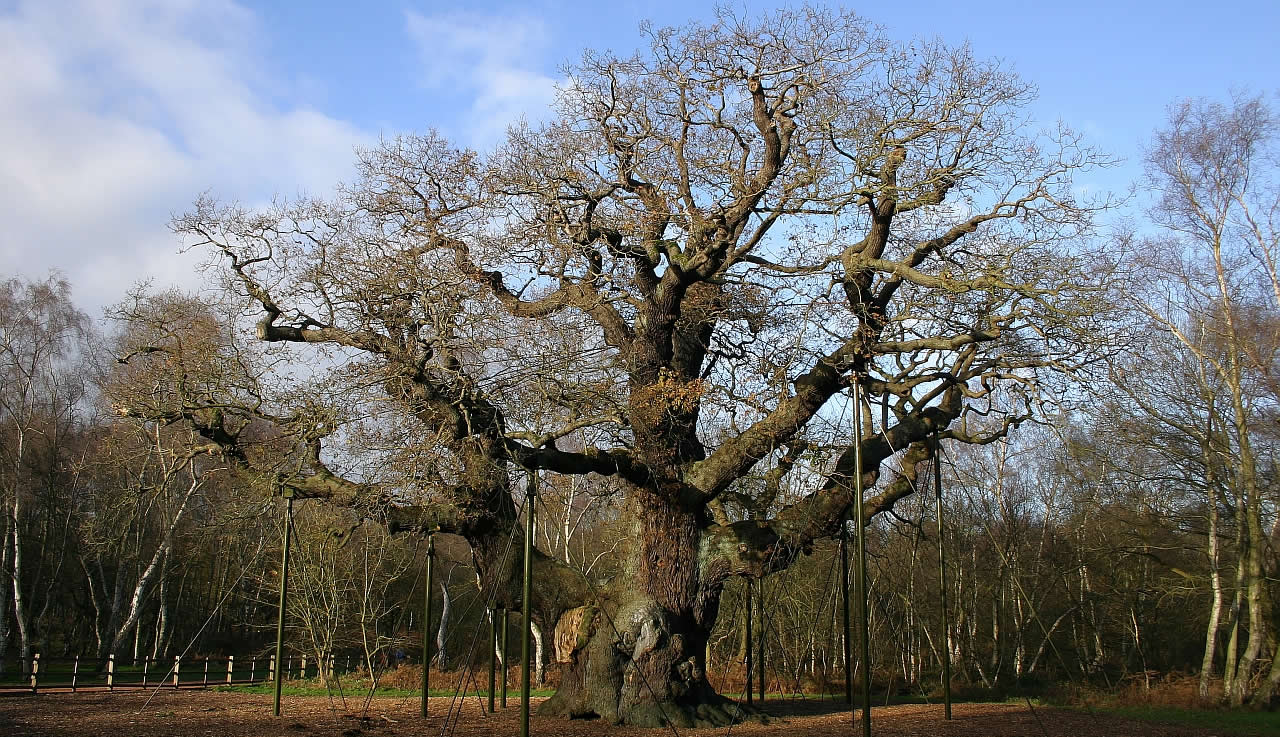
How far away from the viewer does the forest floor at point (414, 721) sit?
10.3m

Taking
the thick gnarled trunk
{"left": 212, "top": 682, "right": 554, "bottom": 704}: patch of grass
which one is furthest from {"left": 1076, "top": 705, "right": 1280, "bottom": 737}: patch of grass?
{"left": 212, "top": 682, "right": 554, "bottom": 704}: patch of grass

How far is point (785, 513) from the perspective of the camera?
40.0 ft

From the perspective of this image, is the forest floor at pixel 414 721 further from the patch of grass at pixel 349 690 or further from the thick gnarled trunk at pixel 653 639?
the patch of grass at pixel 349 690

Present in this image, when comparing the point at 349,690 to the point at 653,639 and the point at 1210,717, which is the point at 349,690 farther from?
the point at 1210,717

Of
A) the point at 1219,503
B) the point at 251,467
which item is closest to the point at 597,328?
the point at 251,467

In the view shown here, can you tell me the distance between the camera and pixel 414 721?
11.8 meters

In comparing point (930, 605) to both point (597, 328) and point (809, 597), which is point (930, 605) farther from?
point (597, 328)

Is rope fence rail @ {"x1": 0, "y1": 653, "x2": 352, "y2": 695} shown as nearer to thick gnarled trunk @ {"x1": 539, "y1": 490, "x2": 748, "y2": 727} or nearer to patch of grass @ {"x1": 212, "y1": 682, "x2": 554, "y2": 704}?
patch of grass @ {"x1": 212, "y1": 682, "x2": 554, "y2": 704}

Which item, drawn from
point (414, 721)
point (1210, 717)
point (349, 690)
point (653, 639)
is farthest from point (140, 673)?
point (1210, 717)

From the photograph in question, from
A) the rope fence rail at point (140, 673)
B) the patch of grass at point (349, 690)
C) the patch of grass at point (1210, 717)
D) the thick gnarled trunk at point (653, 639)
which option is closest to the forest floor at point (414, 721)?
the thick gnarled trunk at point (653, 639)

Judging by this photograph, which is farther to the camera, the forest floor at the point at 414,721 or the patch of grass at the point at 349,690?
the patch of grass at the point at 349,690

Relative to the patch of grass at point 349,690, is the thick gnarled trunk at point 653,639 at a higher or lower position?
higher

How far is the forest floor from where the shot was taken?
33.7 feet

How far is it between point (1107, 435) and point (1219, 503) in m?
3.87
